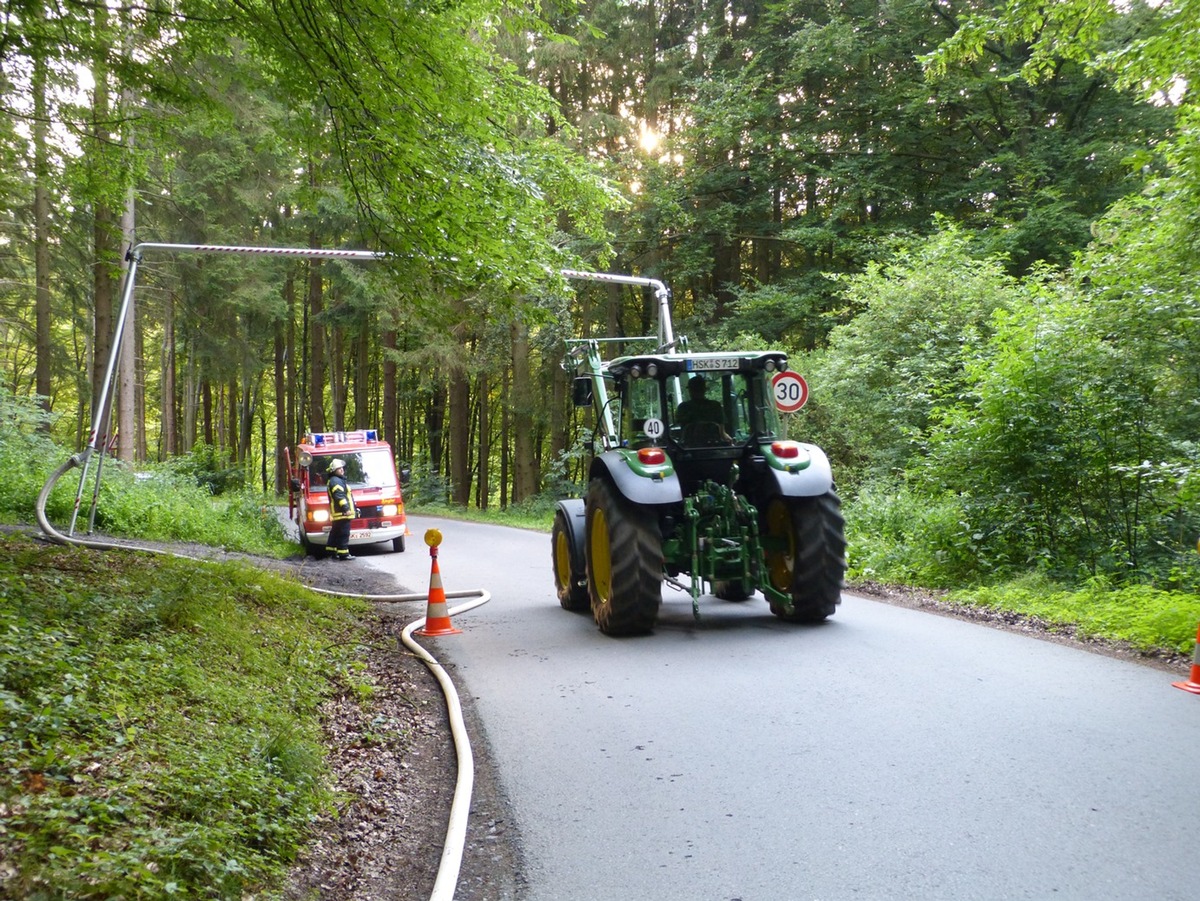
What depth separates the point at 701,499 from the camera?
355 inches

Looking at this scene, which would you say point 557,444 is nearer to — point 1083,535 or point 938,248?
point 938,248

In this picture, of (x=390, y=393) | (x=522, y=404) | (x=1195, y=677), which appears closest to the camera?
(x=1195, y=677)

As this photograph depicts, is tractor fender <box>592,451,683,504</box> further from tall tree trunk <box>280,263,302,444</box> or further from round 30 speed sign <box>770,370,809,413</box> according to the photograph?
tall tree trunk <box>280,263,302,444</box>

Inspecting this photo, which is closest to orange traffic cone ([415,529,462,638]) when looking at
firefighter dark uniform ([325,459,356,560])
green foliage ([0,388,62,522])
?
firefighter dark uniform ([325,459,356,560])

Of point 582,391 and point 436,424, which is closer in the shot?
point 582,391

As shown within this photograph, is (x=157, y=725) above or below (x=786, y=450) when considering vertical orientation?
below

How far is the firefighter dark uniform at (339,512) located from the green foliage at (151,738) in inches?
347

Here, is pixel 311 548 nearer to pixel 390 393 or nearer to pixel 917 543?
pixel 917 543

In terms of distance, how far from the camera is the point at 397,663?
26.3 ft

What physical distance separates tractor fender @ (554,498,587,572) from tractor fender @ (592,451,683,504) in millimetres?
1264

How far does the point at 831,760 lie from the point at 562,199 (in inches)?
317

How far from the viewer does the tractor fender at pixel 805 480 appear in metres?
8.66

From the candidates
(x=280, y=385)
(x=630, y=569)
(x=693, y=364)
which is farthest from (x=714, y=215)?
(x=280, y=385)

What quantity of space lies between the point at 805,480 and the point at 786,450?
473 millimetres
